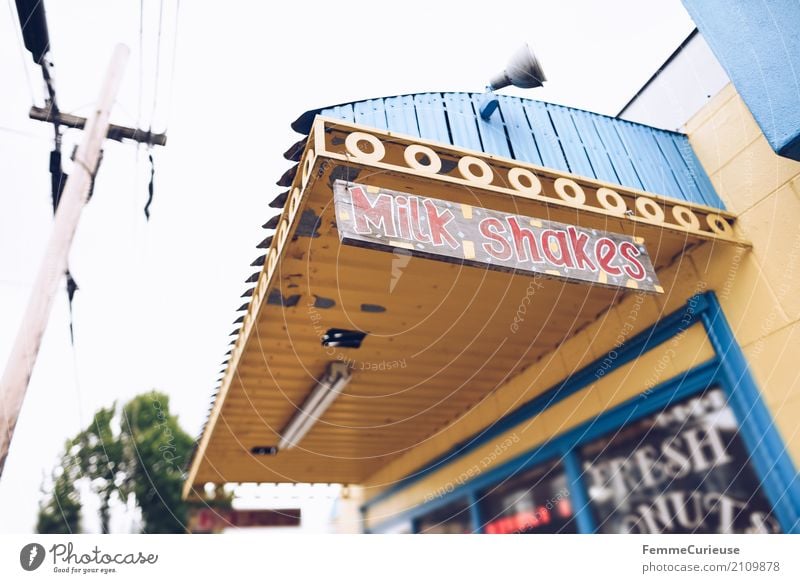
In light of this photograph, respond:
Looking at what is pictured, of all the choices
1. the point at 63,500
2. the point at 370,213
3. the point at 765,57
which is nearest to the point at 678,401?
the point at 765,57

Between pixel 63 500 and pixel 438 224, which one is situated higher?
pixel 438 224

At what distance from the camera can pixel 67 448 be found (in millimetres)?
3732

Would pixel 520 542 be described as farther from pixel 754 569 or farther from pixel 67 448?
pixel 67 448

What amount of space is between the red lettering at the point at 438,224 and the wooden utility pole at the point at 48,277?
213cm

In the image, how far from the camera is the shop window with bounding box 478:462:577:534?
4496mm

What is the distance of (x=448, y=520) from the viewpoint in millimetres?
6094

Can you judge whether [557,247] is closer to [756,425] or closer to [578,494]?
[756,425]

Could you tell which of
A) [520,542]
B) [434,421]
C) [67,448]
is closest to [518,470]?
[434,421]

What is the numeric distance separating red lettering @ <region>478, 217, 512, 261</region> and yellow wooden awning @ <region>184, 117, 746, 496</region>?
188 millimetres

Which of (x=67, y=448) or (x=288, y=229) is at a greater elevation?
(x=288, y=229)

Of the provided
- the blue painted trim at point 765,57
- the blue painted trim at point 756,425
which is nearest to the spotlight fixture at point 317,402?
the blue painted trim at point 756,425

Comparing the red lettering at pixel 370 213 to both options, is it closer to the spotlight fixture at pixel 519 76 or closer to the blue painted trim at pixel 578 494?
the spotlight fixture at pixel 519 76

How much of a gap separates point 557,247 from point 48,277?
9.28 ft

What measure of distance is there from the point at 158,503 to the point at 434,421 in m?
8.34
